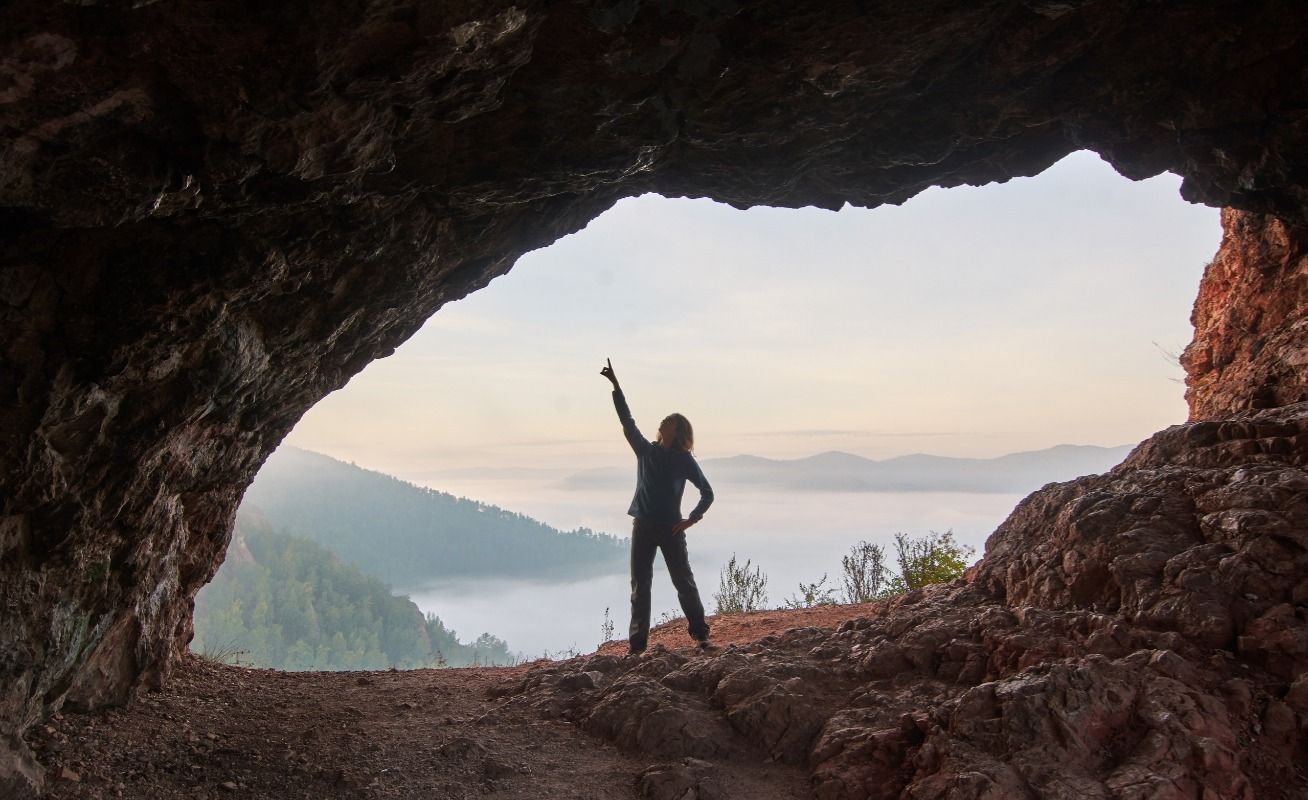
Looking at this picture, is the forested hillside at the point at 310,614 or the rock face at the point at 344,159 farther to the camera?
the forested hillside at the point at 310,614

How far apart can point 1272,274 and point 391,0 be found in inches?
315

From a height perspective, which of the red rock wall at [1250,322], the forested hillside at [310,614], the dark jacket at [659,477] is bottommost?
the forested hillside at [310,614]

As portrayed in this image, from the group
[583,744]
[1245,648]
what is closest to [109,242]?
[583,744]

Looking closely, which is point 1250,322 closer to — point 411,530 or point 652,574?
point 652,574

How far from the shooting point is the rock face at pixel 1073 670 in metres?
3.72

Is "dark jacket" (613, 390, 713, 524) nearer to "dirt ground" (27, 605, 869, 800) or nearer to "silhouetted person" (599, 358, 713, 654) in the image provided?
"silhouetted person" (599, 358, 713, 654)

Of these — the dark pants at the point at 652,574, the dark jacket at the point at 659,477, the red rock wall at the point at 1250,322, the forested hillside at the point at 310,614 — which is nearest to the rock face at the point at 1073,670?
the red rock wall at the point at 1250,322

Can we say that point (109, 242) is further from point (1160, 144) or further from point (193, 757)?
point (1160, 144)

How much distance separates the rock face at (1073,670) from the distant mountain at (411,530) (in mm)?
131409

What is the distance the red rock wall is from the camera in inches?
235

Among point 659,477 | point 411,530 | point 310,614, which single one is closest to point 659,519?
point 659,477

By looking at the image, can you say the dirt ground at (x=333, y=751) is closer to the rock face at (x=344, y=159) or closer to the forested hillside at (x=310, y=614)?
the rock face at (x=344, y=159)

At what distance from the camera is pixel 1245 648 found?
4059mm

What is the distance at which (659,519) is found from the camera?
757cm
